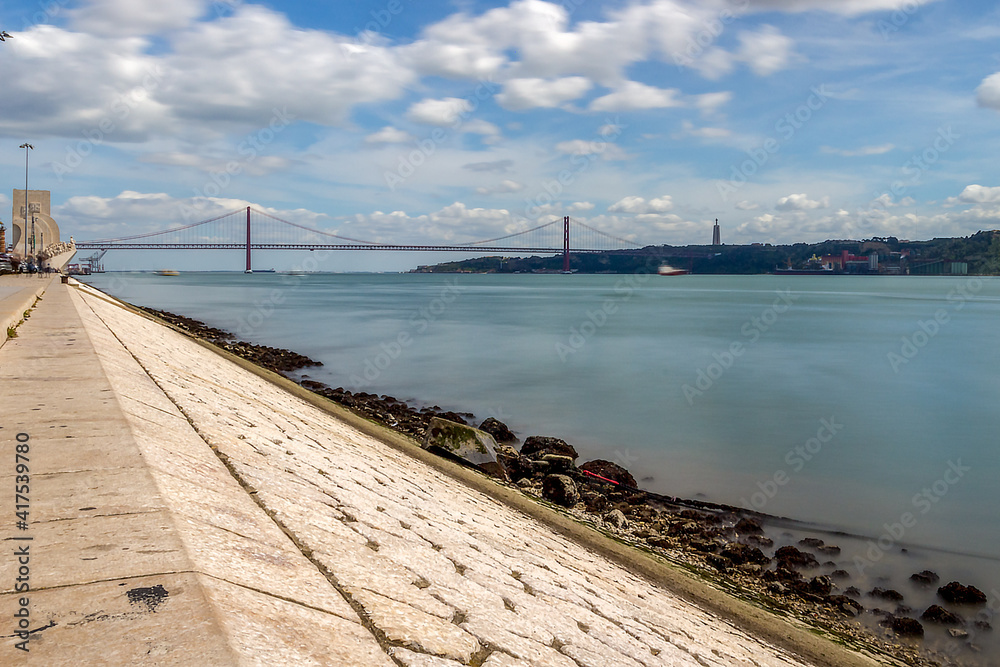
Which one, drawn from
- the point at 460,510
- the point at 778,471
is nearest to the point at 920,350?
the point at 778,471

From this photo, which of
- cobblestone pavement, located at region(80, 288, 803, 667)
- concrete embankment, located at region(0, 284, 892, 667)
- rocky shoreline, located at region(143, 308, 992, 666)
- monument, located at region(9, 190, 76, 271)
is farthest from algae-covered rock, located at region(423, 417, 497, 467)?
monument, located at region(9, 190, 76, 271)

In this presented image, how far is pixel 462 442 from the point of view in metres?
8.34

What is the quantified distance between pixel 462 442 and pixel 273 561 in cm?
588

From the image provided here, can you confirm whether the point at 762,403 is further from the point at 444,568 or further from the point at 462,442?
the point at 444,568

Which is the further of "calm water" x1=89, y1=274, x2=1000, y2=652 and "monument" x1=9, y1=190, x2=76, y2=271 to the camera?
"monument" x1=9, y1=190, x2=76, y2=271

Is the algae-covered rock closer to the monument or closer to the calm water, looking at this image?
the calm water

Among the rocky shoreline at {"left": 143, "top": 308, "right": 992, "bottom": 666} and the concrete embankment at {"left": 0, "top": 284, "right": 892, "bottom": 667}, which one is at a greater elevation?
the concrete embankment at {"left": 0, "top": 284, "right": 892, "bottom": 667}

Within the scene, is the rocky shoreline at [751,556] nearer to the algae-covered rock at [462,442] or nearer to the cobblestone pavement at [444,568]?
the algae-covered rock at [462,442]

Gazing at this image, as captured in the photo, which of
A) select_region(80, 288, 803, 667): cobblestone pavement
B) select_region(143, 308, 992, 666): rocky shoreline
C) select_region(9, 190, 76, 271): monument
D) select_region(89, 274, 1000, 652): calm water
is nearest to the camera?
select_region(80, 288, 803, 667): cobblestone pavement

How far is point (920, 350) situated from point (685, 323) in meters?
14.4

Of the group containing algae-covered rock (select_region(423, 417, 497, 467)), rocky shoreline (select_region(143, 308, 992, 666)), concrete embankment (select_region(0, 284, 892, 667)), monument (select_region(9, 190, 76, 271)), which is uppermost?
monument (select_region(9, 190, 76, 271))

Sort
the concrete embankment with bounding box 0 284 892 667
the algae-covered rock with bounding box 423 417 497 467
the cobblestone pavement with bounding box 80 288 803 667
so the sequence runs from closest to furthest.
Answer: the concrete embankment with bounding box 0 284 892 667 < the cobblestone pavement with bounding box 80 288 803 667 < the algae-covered rock with bounding box 423 417 497 467

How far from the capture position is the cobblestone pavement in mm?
2520

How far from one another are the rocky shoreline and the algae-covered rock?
0.11 metres
